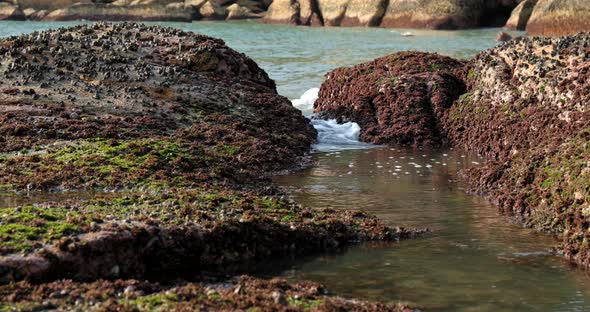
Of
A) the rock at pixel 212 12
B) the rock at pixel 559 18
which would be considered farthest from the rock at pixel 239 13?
the rock at pixel 559 18

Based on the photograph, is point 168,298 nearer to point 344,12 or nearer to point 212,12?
point 344,12

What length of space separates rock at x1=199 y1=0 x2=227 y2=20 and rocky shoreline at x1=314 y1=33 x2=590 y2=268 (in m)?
60.7

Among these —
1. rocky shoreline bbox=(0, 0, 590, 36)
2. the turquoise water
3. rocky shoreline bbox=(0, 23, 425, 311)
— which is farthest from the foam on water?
rocky shoreline bbox=(0, 0, 590, 36)

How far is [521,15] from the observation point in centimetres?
6391

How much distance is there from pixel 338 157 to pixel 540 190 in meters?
6.13

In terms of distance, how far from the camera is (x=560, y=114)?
16.5m

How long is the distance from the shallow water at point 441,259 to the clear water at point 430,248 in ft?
0.04

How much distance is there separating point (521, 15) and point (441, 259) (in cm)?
5614

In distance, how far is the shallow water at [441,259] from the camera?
32.0 feet

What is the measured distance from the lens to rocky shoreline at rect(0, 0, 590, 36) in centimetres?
5745

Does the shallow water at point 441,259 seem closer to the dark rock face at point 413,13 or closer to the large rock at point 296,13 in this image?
the dark rock face at point 413,13

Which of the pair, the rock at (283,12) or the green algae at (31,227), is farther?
the rock at (283,12)

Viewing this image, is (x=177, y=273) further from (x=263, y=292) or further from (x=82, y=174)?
(x=82, y=174)

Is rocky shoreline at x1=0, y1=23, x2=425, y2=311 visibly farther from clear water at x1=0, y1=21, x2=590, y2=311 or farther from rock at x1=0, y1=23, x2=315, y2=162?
clear water at x1=0, y1=21, x2=590, y2=311
